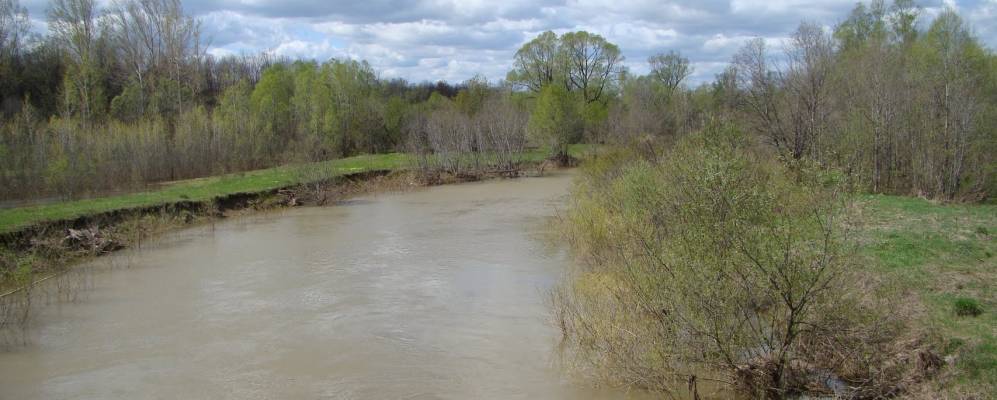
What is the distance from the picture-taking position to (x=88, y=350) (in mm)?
11883

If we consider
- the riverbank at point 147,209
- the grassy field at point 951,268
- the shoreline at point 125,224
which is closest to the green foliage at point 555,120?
the riverbank at point 147,209

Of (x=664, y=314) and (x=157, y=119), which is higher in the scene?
(x=157, y=119)

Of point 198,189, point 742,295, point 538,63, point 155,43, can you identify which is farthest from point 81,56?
point 742,295

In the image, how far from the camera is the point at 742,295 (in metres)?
7.84

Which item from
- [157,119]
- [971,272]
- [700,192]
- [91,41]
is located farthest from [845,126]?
[91,41]

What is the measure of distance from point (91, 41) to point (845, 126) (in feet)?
155

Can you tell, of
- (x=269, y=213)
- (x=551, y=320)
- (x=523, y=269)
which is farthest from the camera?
(x=269, y=213)

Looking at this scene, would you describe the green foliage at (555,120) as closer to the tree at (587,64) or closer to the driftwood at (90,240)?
the tree at (587,64)

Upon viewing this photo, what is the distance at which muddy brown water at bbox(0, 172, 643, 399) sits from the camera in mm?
10242

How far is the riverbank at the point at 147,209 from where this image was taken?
17.5m

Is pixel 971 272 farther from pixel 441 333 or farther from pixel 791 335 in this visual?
pixel 441 333

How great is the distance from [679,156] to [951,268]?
16.7 ft

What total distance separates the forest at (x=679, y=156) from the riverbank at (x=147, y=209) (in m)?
1.69

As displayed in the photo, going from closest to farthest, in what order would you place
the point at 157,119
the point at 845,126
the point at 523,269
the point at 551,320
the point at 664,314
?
the point at 664,314 < the point at 551,320 < the point at 523,269 < the point at 845,126 < the point at 157,119
